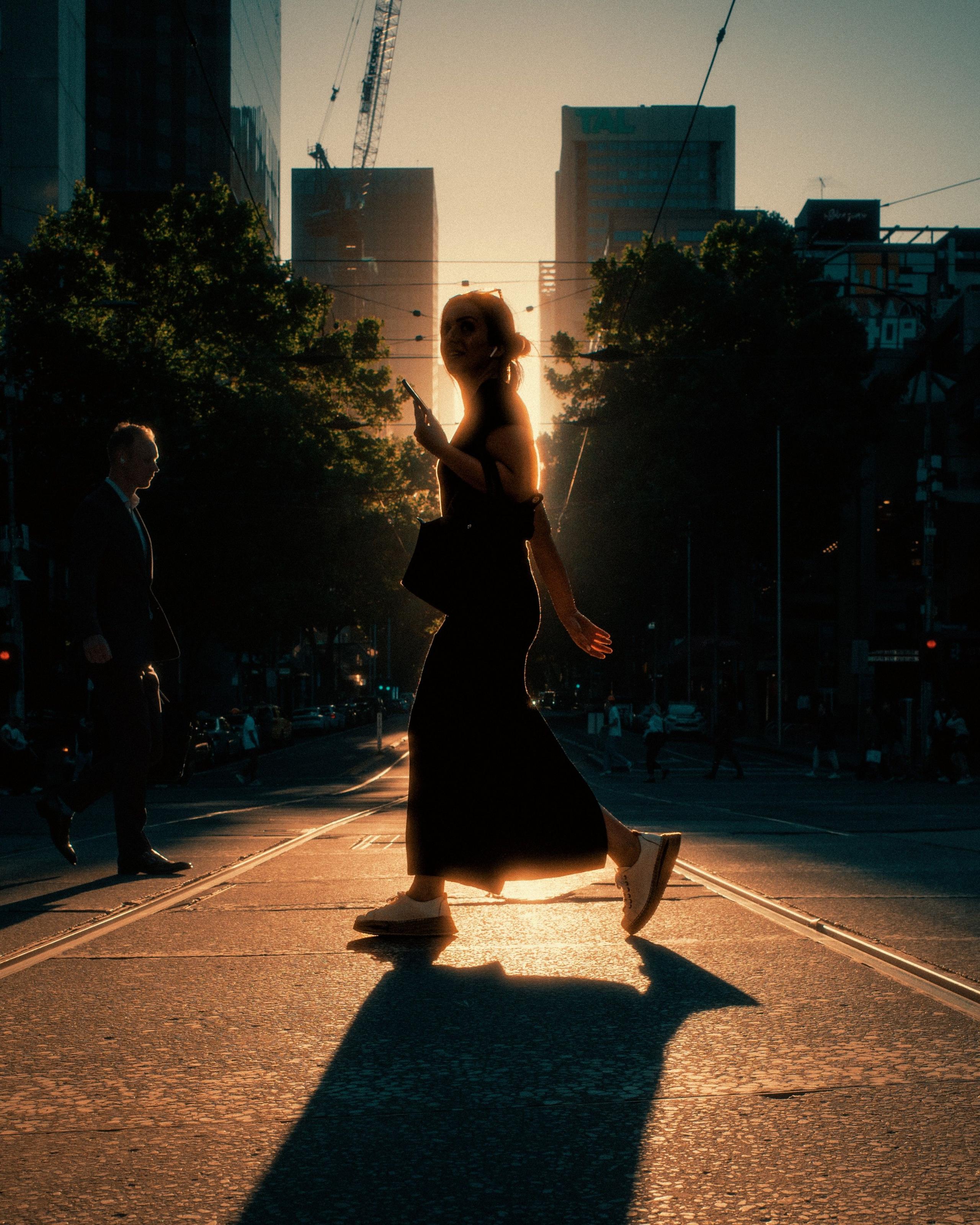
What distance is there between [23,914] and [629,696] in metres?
77.7

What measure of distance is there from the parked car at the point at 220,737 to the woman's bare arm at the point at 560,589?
114ft

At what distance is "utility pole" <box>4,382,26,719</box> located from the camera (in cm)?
2917

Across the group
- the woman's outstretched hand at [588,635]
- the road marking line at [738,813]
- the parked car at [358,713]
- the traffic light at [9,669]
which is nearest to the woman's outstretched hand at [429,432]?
the woman's outstretched hand at [588,635]

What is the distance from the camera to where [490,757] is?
15.1 ft

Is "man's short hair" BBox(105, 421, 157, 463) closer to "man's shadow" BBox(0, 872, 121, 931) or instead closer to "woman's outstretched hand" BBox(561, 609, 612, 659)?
"man's shadow" BBox(0, 872, 121, 931)

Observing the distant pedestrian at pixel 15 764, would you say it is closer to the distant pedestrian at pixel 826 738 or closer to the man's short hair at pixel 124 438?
the distant pedestrian at pixel 826 738

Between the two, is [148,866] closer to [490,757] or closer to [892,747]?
[490,757]

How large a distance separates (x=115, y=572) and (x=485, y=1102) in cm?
443

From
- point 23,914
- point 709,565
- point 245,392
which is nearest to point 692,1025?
point 23,914

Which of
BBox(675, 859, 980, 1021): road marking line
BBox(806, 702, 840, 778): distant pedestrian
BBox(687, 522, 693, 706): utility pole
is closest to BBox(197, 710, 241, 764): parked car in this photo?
BBox(806, 702, 840, 778): distant pedestrian

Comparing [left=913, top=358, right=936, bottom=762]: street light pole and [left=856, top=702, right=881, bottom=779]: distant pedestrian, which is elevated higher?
[left=913, top=358, right=936, bottom=762]: street light pole

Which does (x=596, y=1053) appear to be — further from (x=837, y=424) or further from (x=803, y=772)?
(x=837, y=424)

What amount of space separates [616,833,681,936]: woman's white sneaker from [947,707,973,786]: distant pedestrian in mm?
22877

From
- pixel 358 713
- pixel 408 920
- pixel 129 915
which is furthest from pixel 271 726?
pixel 408 920
